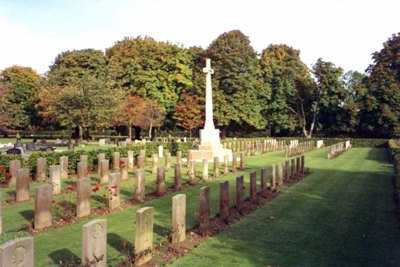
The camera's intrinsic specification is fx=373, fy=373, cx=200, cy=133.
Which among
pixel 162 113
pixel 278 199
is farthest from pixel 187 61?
pixel 278 199

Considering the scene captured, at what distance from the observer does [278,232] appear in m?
8.50

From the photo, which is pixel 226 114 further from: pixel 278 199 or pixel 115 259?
pixel 115 259

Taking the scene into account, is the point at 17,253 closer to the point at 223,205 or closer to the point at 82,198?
the point at 82,198

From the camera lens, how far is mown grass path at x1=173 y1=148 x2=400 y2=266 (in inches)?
Answer: 267

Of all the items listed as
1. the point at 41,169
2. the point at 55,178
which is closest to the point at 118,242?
the point at 55,178

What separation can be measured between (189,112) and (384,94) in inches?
955

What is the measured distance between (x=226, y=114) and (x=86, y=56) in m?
20.1

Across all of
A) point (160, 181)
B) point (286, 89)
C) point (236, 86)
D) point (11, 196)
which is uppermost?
point (286, 89)

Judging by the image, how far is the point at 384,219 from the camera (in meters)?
9.87

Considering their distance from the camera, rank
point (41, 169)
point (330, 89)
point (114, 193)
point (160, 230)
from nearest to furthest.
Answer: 1. point (160, 230)
2. point (114, 193)
3. point (41, 169)
4. point (330, 89)

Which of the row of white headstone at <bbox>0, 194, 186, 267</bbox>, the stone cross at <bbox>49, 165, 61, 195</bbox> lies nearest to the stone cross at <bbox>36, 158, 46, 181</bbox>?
the stone cross at <bbox>49, 165, 61, 195</bbox>

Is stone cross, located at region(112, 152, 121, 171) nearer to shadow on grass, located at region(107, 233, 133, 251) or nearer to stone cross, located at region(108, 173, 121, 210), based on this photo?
stone cross, located at region(108, 173, 121, 210)

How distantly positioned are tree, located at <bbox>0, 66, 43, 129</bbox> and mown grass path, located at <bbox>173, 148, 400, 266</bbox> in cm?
4649

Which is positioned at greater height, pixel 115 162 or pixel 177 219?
pixel 115 162
